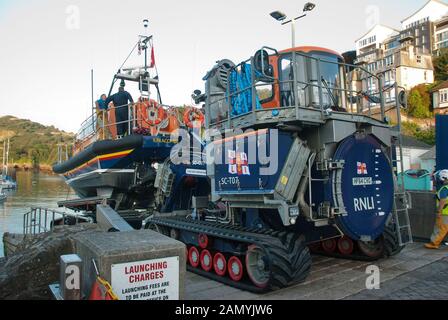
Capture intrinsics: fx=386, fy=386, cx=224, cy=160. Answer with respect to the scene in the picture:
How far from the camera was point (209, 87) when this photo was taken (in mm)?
8312

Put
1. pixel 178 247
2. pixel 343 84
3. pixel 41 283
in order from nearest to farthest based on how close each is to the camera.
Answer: pixel 178 247
pixel 41 283
pixel 343 84

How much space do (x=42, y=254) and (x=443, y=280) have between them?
648cm

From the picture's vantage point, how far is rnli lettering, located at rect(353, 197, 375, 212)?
653 cm

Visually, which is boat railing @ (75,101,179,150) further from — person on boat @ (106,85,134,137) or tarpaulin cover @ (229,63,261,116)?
tarpaulin cover @ (229,63,261,116)

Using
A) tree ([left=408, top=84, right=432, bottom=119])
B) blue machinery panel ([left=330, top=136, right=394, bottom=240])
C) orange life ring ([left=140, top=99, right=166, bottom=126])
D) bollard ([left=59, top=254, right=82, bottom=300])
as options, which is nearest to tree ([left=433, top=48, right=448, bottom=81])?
tree ([left=408, top=84, right=432, bottom=119])

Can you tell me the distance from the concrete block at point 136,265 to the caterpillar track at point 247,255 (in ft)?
6.41

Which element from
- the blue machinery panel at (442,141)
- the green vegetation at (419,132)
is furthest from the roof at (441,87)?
the blue machinery panel at (442,141)

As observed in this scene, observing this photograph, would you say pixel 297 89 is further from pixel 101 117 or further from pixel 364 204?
pixel 101 117

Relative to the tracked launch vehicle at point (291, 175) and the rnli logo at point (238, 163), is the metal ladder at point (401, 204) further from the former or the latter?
the rnli logo at point (238, 163)

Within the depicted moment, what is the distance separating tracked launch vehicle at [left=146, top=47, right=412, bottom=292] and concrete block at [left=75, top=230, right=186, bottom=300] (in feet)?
6.55

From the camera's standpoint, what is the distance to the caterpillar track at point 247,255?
5.69 metres
